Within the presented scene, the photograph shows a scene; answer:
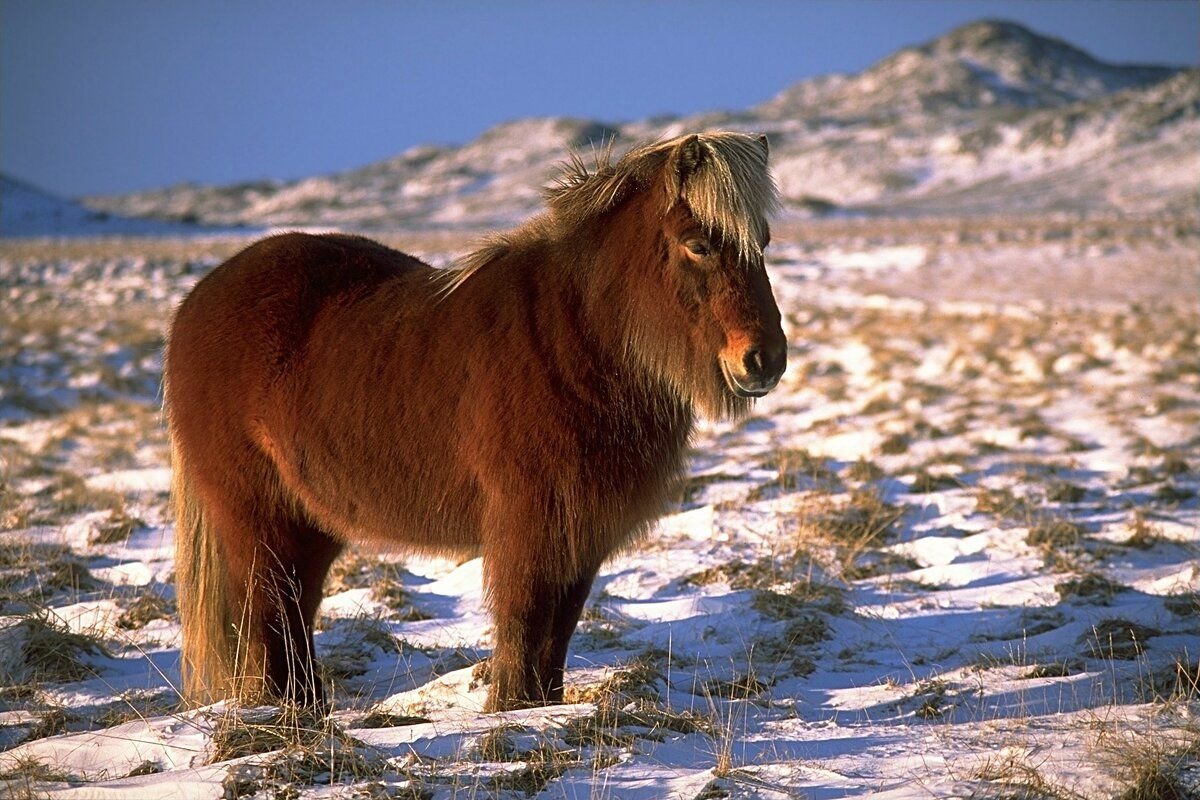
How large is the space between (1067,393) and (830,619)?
26.0ft

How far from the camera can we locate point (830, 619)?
4.86m

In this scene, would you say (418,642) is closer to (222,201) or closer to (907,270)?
(907,270)

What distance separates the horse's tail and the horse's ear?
7.90ft

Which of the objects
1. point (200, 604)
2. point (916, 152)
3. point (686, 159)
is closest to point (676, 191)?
point (686, 159)

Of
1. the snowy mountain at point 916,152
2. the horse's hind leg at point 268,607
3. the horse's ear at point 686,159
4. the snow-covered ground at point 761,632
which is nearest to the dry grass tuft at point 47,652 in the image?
the snow-covered ground at point 761,632

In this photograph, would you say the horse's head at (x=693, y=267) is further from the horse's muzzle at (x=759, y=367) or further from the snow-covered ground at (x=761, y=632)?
the snow-covered ground at (x=761, y=632)

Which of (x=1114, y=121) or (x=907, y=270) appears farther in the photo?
(x=1114, y=121)

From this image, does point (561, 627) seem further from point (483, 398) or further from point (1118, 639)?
point (1118, 639)

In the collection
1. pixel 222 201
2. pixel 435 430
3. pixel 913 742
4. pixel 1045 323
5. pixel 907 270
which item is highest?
pixel 222 201

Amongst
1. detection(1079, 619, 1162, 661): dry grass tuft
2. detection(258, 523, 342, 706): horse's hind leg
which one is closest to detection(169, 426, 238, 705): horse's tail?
detection(258, 523, 342, 706): horse's hind leg

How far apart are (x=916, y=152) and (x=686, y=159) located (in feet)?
388

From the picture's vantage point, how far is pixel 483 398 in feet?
11.9

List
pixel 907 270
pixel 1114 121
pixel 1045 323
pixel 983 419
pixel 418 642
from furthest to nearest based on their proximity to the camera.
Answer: pixel 1114 121 < pixel 907 270 < pixel 1045 323 < pixel 983 419 < pixel 418 642

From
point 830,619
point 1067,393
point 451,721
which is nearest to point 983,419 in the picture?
point 1067,393
